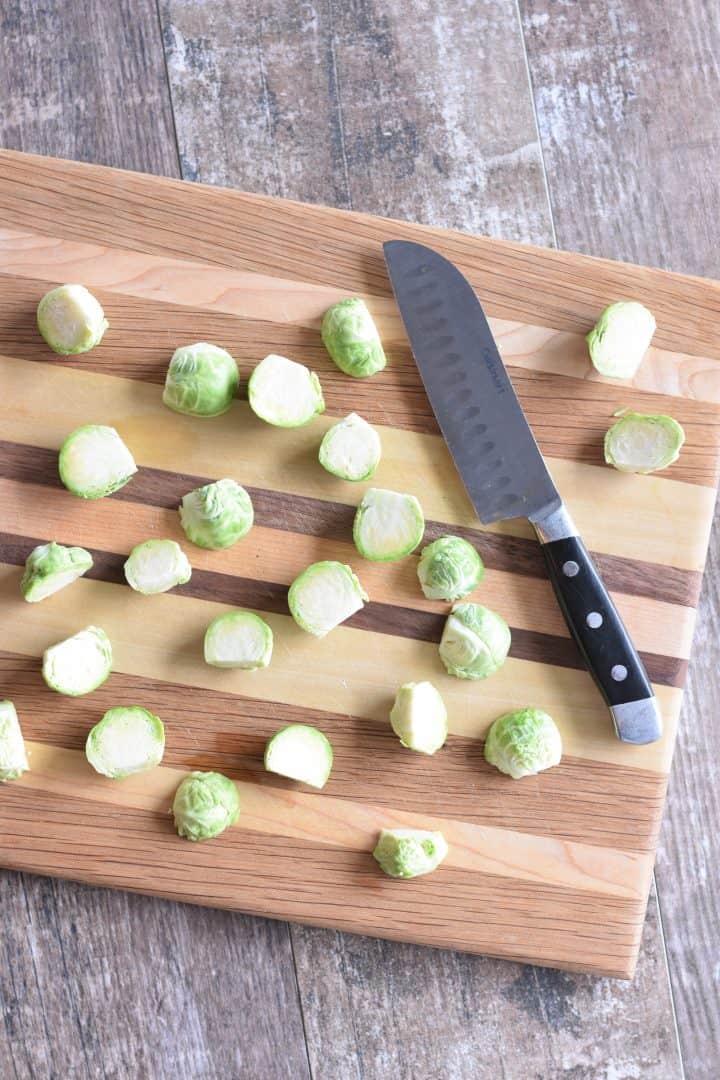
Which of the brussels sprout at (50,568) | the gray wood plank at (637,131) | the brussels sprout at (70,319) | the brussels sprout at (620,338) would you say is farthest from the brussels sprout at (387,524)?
the gray wood plank at (637,131)

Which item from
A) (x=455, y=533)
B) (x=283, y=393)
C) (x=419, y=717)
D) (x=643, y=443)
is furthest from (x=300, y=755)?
(x=643, y=443)

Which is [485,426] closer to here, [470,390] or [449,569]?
[470,390]

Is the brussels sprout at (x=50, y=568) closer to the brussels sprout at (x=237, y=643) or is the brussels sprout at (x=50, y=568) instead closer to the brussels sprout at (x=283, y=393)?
the brussels sprout at (x=237, y=643)

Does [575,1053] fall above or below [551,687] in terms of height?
below

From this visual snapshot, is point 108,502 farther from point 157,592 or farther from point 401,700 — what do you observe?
Answer: point 401,700

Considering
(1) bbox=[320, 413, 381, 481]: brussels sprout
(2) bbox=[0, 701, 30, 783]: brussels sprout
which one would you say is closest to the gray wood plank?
(1) bbox=[320, 413, 381, 481]: brussels sprout

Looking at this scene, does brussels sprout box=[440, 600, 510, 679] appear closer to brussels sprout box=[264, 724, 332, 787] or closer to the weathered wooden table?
brussels sprout box=[264, 724, 332, 787]

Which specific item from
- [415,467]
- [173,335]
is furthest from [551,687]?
[173,335]
